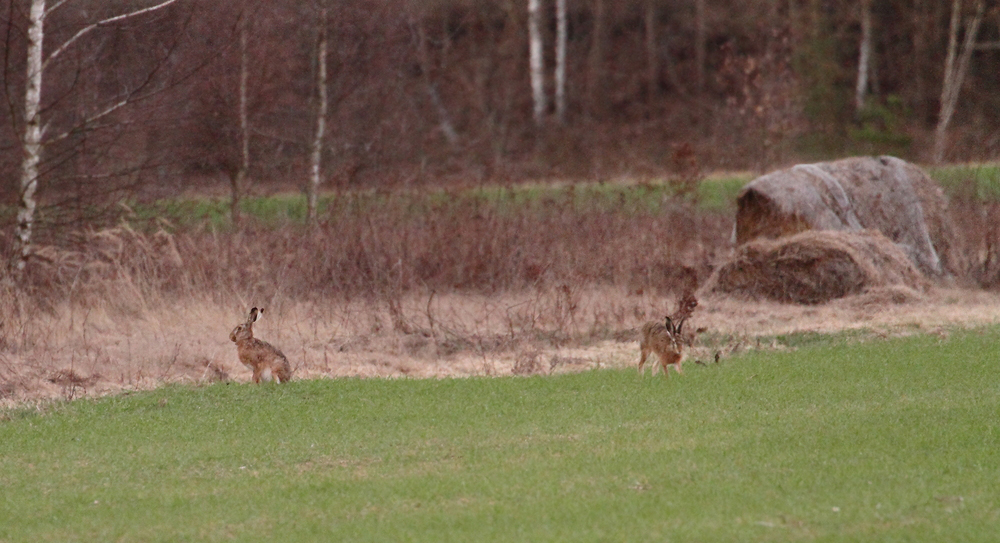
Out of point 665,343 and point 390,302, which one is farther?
point 390,302

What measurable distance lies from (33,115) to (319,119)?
8.20 metres

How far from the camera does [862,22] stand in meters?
42.1

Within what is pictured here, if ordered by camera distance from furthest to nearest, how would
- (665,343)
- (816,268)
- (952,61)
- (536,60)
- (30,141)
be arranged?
(536,60) → (952,61) → (816,268) → (30,141) → (665,343)

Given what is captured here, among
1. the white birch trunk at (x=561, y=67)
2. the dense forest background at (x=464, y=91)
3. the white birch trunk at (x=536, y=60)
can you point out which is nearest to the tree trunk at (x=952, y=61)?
the dense forest background at (x=464, y=91)

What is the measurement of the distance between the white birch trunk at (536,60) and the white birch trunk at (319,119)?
58.9ft

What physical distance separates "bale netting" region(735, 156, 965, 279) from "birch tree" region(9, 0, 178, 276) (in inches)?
330

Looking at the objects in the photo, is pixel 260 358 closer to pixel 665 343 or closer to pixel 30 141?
pixel 665 343

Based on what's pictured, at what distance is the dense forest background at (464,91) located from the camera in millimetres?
16141

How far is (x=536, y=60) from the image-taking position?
A: 40844mm

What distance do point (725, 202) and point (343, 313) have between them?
558 inches

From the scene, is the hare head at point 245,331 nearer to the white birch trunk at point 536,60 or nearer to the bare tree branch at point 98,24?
the bare tree branch at point 98,24

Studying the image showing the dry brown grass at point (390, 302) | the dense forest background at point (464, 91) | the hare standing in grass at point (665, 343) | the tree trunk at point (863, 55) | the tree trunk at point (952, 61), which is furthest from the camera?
the tree trunk at point (863, 55)

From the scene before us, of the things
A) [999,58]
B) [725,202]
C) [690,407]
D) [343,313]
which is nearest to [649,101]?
[999,58]

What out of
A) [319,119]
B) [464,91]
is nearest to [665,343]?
[319,119]
